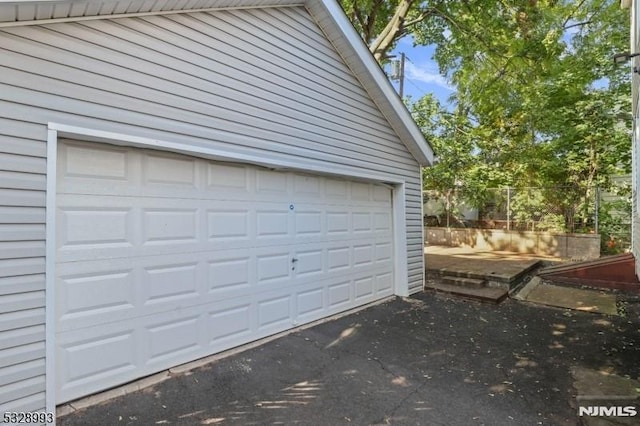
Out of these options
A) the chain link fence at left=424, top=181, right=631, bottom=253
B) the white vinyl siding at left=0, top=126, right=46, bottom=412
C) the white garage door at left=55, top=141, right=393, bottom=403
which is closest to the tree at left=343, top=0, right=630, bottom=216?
the chain link fence at left=424, top=181, right=631, bottom=253

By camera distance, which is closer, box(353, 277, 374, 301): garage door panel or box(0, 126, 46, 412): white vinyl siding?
box(0, 126, 46, 412): white vinyl siding

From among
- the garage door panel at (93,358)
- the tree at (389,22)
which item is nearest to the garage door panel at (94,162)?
the garage door panel at (93,358)

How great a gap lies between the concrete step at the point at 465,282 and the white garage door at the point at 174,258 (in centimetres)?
295

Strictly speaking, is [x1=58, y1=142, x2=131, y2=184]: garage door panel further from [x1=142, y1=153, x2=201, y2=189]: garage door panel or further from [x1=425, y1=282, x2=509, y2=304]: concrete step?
[x1=425, y1=282, x2=509, y2=304]: concrete step

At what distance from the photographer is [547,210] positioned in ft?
36.7

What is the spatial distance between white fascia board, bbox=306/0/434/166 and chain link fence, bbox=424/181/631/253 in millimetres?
6133

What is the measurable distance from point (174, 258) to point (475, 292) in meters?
5.31

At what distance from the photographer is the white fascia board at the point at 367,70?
4949 millimetres

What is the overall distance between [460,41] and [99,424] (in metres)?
11.3

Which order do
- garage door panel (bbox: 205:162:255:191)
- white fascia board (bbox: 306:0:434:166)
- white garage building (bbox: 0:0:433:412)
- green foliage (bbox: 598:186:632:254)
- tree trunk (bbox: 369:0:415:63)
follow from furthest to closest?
green foliage (bbox: 598:186:632:254) → tree trunk (bbox: 369:0:415:63) → white fascia board (bbox: 306:0:434:166) → garage door panel (bbox: 205:162:255:191) → white garage building (bbox: 0:0:433:412)

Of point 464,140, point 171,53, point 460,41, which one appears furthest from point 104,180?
point 464,140

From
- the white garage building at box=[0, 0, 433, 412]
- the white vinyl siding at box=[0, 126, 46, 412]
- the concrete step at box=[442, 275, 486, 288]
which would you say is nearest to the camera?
the white vinyl siding at box=[0, 126, 46, 412]

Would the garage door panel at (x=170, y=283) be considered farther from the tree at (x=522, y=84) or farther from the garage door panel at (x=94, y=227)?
the tree at (x=522, y=84)

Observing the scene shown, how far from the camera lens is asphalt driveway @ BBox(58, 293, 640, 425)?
9.68 feet
